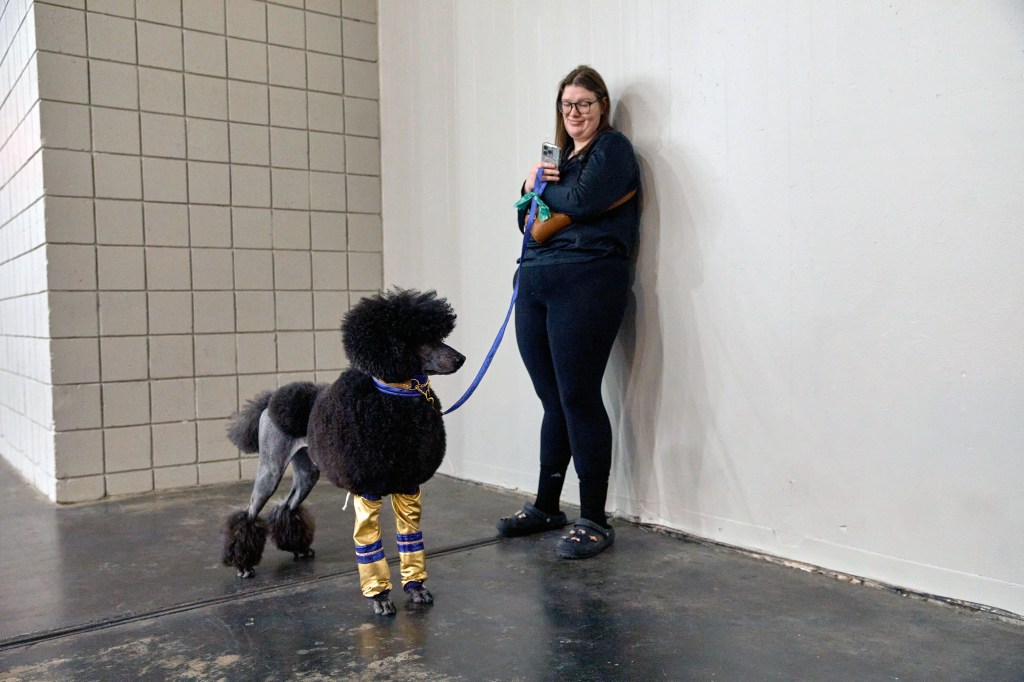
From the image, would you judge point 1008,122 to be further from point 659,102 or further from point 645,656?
point 645,656

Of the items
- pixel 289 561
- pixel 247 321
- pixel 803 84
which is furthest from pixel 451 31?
pixel 289 561

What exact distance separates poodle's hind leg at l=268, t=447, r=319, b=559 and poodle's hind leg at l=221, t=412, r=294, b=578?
68 mm

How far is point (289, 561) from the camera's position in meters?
2.47

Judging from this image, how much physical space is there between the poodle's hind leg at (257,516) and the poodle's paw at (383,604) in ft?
1.67

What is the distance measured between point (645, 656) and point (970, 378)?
101 cm

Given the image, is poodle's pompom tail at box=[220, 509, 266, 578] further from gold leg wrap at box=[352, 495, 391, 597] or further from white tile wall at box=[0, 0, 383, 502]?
white tile wall at box=[0, 0, 383, 502]

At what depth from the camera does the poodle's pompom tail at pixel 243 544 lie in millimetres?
2287

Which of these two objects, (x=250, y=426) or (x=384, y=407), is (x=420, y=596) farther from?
(x=250, y=426)

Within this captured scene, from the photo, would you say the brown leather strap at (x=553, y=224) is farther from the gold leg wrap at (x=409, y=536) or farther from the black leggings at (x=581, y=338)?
the gold leg wrap at (x=409, y=536)

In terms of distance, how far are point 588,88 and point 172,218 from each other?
2051 millimetres

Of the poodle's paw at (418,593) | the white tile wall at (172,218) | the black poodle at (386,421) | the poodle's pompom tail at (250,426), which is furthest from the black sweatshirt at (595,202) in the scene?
the white tile wall at (172,218)

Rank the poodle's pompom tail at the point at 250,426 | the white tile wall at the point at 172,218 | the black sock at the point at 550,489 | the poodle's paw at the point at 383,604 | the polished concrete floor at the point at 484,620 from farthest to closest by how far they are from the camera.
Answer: the white tile wall at the point at 172,218, the black sock at the point at 550,489, the poodle's pompom tail at the point at 250,426, the poodle's paw at the point at 383,604, the polished concrete floor at the point at 484,620

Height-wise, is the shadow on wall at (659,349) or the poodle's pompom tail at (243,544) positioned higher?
the shadow on wall at (659,349)

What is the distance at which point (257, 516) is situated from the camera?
2.36 metres
